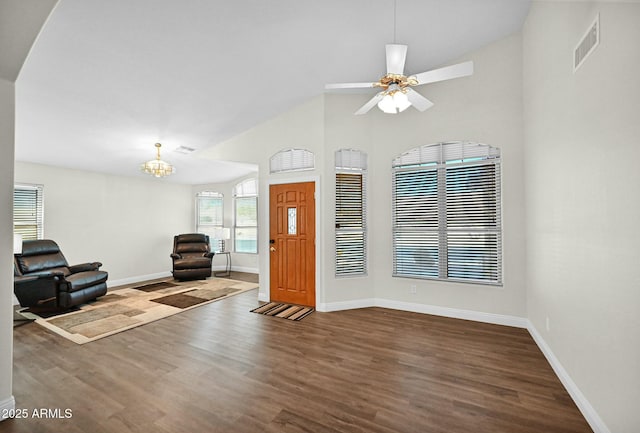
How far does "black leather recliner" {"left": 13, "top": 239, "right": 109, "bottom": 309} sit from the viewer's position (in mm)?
4273

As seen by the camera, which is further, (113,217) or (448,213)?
(113,217)

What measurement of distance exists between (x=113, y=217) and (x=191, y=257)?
1876 mm

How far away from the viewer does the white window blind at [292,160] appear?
4.57 meters

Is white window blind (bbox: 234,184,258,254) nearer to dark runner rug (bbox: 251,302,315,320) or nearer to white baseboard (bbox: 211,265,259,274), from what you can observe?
white baseboard (bbox: 211,265,259,274)

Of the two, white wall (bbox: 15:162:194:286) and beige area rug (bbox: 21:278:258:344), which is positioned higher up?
white wall (bbox: 15:162:194:286)

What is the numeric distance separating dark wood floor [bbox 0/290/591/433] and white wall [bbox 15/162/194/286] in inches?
97.3

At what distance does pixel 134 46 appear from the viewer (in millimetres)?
2682

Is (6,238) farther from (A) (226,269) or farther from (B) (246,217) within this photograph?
(A) (226,269)

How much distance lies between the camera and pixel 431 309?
13.5 ft

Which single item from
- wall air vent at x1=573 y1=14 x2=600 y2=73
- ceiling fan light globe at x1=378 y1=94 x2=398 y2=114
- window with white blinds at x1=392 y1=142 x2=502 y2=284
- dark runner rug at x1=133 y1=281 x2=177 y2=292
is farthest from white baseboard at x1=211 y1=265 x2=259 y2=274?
wall air vent at x1=573 y1=14 x2=600 y2=73

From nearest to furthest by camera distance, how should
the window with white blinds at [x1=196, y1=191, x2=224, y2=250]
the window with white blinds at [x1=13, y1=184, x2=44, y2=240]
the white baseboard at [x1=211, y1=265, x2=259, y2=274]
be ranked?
the window with white blinds at [x1=13, y1=184, x2=44, y2=240]
the white baseboard at [x1=211, y1=265, x2=259, y2=274]
the window with white blinds at [x1=196, y1=191, x2=224, y2=250]

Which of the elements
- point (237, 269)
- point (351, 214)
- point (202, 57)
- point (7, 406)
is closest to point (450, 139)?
point (351, 214)

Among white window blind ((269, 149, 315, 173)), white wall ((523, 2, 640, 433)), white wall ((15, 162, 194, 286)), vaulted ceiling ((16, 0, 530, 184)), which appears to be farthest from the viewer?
white wall ((15, 162, 194, 286))

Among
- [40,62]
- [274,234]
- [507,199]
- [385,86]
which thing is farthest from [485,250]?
[40,62]
